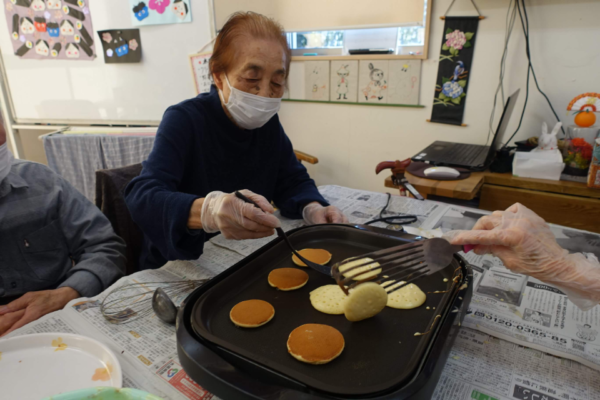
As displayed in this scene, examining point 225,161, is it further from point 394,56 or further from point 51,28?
point 51,28

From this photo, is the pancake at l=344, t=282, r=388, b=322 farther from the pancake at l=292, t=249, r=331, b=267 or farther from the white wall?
the white wall

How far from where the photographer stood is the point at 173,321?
827 mm

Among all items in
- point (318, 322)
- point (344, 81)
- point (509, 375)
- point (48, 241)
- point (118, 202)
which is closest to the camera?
point (509, 375)

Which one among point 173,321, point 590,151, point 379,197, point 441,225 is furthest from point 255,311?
point 590,151

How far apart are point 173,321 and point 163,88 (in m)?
2.28

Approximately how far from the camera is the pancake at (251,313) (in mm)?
759

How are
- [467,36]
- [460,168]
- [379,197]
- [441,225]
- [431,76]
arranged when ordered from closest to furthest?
[441,225], [379,197], [460,168], [467,36], [431,76]

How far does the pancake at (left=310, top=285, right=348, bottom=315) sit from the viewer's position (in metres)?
0.82

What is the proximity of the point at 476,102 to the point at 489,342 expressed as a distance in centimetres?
219

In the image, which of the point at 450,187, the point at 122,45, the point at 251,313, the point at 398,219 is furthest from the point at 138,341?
the point at 122,45

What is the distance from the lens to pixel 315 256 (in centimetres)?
102

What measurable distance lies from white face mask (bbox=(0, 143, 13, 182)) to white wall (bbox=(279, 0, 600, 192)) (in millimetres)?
2371

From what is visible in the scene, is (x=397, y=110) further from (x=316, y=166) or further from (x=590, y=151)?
(x=590, y=151)

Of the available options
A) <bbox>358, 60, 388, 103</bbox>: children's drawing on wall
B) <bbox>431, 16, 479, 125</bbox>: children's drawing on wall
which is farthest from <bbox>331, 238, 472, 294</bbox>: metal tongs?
<bbox>358, 60, 388, 103</bbox>: children's drawing on wall
